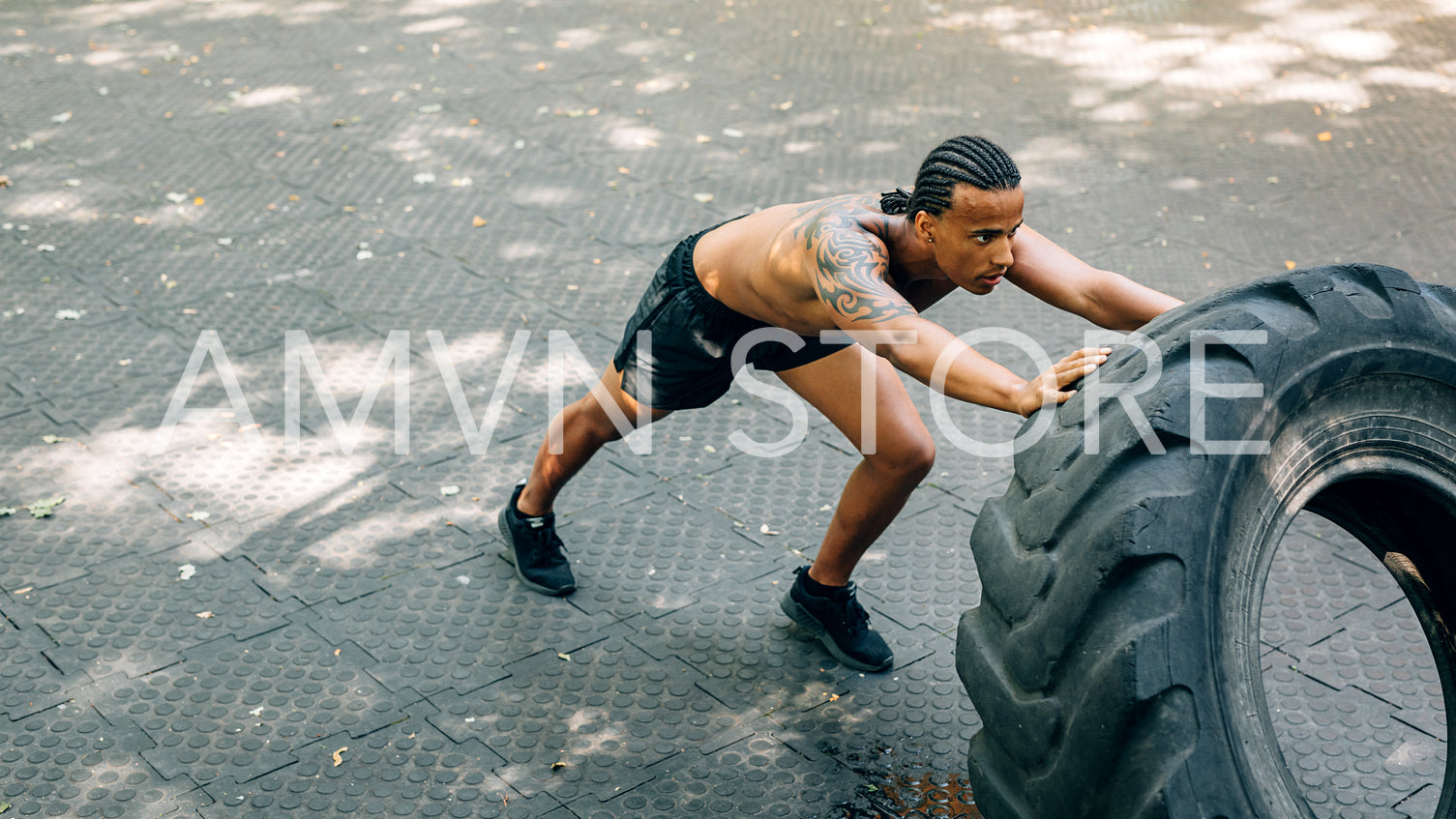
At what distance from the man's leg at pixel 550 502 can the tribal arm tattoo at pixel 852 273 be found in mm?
1100

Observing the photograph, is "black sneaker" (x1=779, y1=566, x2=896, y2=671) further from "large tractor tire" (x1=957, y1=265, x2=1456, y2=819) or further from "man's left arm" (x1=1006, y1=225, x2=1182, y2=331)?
"large tractor tire" (x1=957, y1=265, x2=1456, y2=819)

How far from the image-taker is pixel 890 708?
3.53 meters

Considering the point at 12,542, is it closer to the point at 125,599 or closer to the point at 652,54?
the point at 125,599

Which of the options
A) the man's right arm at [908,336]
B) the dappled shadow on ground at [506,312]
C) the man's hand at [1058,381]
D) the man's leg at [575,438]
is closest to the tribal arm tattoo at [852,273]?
the man's right arm at [908,336]

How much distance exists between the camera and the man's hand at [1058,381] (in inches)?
94.3

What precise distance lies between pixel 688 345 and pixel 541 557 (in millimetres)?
917

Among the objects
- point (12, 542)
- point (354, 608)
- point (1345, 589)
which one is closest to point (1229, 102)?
point (1345, 589)

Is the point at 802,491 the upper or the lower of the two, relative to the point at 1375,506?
lower


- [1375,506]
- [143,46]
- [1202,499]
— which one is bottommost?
[143,46]

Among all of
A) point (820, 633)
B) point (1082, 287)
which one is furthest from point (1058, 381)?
point (820, 633)

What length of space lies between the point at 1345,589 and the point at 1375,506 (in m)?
1.35

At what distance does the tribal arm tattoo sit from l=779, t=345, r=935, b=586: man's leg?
22.8 inches

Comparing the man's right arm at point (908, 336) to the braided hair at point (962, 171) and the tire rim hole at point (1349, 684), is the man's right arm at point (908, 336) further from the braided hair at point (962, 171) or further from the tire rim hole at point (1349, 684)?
the tire rim hole at point (1349, 684)

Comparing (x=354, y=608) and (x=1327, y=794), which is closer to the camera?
(x=1327, y=794)
